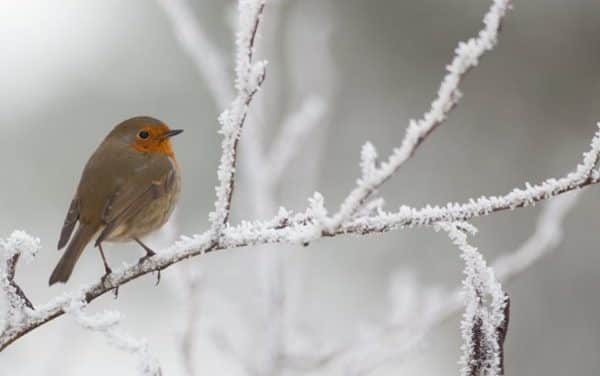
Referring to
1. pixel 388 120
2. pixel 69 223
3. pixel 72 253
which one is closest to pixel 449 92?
pixel 72 253

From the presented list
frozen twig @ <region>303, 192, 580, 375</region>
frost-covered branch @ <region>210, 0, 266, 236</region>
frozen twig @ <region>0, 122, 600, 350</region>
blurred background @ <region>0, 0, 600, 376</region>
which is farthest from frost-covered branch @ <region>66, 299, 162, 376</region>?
blurred background @ <region>0, 0, 600, 376</region>

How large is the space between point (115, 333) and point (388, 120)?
→ 25.9 feet

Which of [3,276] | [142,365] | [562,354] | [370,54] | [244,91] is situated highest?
[370,54]

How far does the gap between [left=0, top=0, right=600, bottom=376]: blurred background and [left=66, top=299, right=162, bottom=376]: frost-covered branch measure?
254 inches

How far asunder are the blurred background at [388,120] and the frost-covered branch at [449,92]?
6731 mm

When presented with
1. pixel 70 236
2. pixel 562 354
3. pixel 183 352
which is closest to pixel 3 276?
pixel 183 352

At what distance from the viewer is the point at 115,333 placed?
1.79 m

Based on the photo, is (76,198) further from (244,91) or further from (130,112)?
(130,112)

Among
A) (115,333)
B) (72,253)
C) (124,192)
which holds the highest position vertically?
(124,192)

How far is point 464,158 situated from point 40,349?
495cm

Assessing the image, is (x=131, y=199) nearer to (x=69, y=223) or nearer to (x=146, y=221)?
(x=146, y=221)

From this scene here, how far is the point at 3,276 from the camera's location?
1797 mm

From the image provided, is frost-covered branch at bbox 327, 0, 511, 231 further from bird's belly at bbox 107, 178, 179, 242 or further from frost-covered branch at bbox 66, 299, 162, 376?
bird's belly at bbox 107, 178, 179, 242

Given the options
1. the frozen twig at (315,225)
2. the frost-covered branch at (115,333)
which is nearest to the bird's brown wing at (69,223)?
the frozen twig at (315,225)
